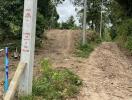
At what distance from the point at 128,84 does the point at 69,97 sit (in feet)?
11.6

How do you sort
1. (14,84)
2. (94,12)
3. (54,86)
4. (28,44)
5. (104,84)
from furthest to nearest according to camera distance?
(94,12) < (104,84) < (54,86) < (28,44) < (14,84)

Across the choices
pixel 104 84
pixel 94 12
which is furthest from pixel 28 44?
pixel 94 12

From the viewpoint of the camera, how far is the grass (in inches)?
381

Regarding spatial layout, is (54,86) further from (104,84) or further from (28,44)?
(104,84)

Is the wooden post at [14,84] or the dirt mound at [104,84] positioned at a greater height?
the wooden post at [14,84]

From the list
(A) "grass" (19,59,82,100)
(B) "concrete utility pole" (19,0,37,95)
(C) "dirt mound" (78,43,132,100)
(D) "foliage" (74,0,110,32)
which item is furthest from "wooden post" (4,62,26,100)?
(D) "foliage" (74,0,110,32)

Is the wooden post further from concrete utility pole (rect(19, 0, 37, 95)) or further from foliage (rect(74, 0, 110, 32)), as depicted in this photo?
foliage (rect(74, 0, 110, 32))

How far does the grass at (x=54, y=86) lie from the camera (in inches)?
381

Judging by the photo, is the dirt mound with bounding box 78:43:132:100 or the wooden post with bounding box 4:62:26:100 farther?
the dirt mound with bounding box 78:43:132:100

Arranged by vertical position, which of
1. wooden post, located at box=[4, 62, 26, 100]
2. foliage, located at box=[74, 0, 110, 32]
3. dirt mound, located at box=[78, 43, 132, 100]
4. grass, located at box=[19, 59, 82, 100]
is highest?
foliage, located at box=[74, 0, 110, 32]

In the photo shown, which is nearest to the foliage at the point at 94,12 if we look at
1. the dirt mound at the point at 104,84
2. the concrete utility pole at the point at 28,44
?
the dirt mound at the point at 104,84

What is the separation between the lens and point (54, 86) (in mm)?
10422

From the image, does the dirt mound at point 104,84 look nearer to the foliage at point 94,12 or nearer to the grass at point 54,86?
the grass at point 54,86

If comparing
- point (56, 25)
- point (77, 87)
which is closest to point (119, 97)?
point (77, 87)
